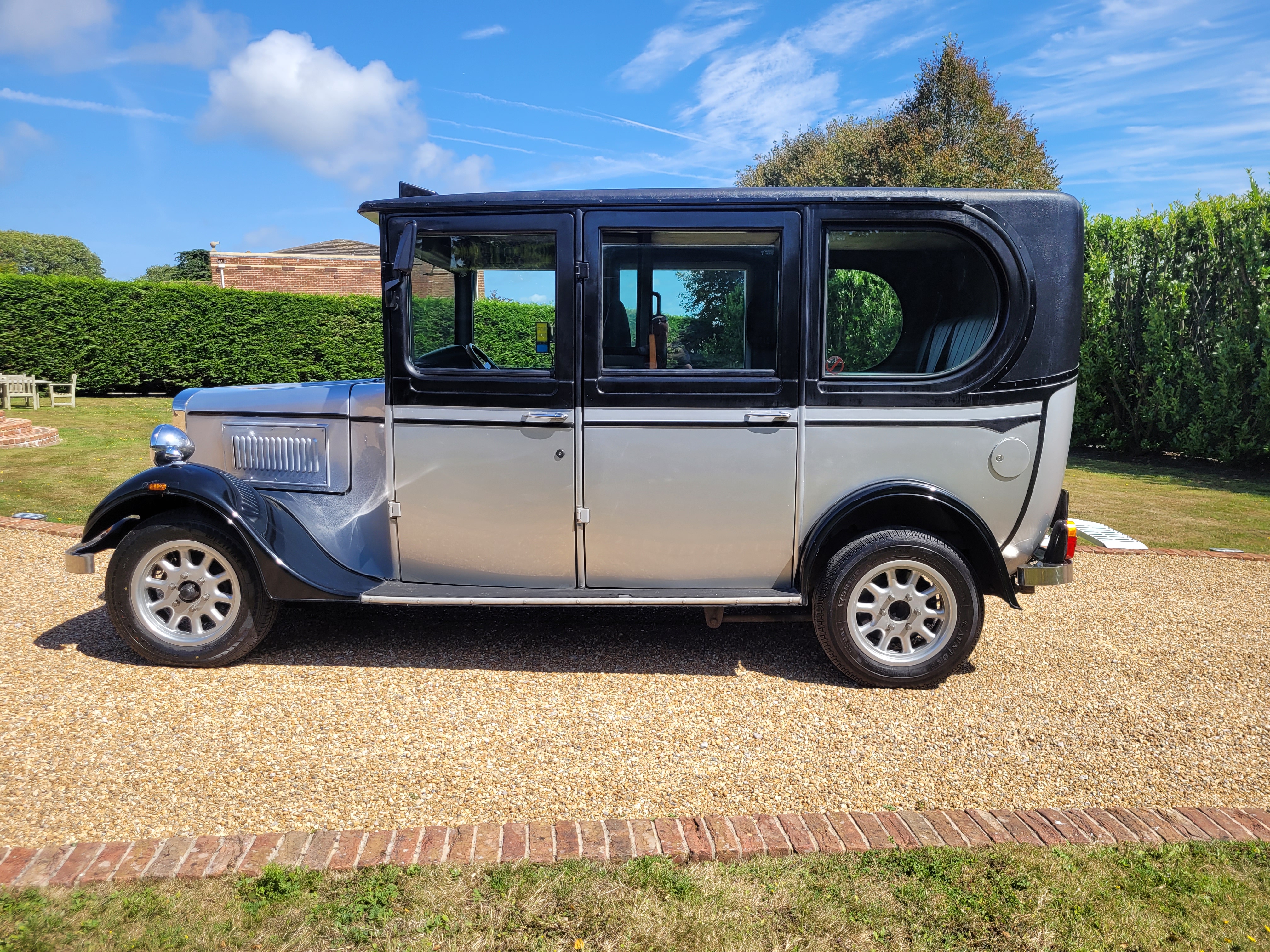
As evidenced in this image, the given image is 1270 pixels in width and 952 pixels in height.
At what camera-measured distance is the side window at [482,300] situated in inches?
174

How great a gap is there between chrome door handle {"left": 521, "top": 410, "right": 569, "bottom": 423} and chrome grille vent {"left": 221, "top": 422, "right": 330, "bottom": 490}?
4.15ft

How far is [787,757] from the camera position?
11.9 ft

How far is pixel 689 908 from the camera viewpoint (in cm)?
256

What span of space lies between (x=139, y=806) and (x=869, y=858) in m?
2.69

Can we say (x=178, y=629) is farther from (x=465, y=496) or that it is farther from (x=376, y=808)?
(x=376, y=808)

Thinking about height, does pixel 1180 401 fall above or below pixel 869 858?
above

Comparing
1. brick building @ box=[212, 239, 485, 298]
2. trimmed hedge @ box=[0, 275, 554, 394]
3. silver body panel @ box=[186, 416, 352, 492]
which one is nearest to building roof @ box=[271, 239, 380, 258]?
brick building @ box=[212, 239, 485, 298]

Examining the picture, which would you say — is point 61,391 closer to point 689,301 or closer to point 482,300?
point 482,300

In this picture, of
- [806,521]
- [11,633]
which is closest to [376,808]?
[806,521]

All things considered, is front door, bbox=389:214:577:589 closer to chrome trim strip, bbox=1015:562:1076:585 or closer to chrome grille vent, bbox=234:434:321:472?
chrome grille vent, bbox=234:434:321:472

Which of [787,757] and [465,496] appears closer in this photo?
[787,757]

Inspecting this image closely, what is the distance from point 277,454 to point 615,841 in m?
3.16

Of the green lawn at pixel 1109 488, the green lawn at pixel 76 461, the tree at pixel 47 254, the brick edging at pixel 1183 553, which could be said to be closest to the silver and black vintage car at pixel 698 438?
the brick edging at pixel 1183 553

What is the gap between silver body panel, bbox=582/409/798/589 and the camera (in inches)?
171
